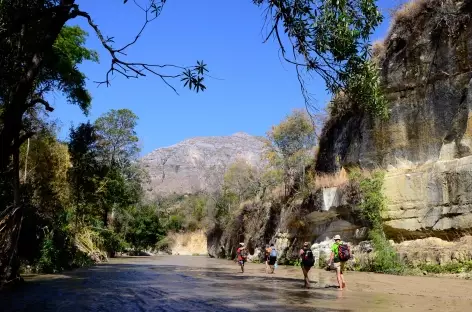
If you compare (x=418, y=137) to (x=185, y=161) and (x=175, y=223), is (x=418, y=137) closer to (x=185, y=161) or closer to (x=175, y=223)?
(x=175, y=223)

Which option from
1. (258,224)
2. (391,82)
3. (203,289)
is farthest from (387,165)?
(258,224)

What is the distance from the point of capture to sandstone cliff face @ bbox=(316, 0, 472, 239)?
63.6ft

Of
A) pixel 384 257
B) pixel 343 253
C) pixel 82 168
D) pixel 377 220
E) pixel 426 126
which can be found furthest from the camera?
pixel 82 168

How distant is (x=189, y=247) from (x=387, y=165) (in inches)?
2240

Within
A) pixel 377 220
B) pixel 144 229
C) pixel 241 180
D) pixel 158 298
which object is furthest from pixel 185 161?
pixel 158 298

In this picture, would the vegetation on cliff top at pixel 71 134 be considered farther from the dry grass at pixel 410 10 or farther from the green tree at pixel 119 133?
the dry grass at pixel 410 10

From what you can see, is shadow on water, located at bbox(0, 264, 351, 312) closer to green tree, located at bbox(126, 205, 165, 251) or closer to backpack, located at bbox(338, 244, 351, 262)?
backpack, located at bbox(338, 244, 351, 262)

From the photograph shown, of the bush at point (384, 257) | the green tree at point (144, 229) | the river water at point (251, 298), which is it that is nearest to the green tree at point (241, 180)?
the green tree at point (144, 229)

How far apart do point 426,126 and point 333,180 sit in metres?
5.78

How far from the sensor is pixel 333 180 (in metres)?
25.8

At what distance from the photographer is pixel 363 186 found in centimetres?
2259

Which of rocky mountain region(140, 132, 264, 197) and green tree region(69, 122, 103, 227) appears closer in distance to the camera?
green tree region(69, 122, 103, 227)

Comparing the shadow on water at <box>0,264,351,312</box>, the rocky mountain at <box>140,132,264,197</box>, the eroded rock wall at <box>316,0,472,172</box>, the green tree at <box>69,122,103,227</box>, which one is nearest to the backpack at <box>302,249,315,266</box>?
the shadow on water at <box>0,264,351,312</box>

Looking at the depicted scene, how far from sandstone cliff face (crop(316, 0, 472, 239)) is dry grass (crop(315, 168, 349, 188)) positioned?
0.99 meters
